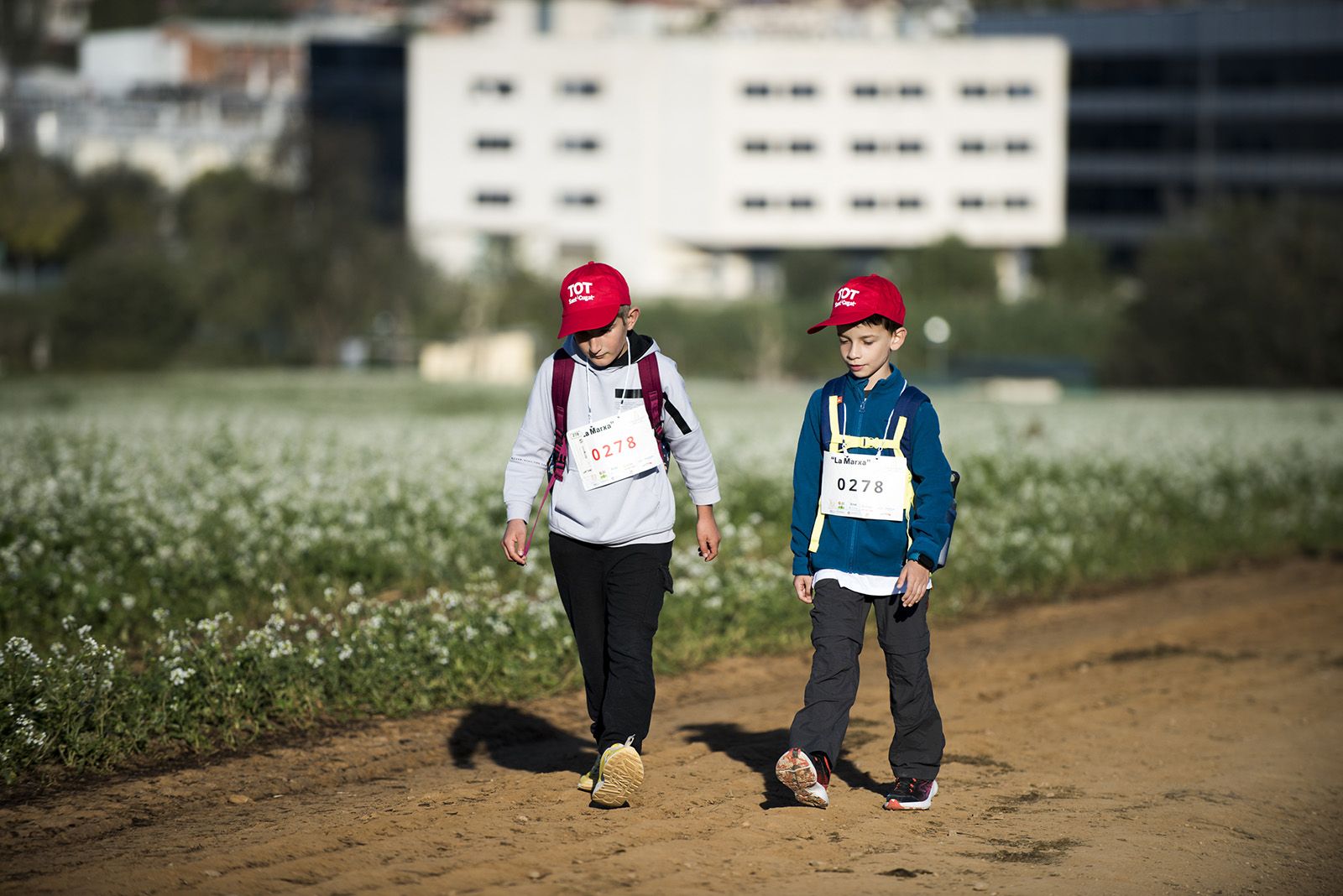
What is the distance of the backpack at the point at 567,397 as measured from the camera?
7.04 m

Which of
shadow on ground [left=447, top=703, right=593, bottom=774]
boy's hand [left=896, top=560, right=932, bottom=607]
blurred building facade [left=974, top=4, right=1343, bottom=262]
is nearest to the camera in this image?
boy's hand [left=896, top=560, right=932, bottom=607]

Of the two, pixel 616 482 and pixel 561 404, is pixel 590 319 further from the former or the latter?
pixel 616 482

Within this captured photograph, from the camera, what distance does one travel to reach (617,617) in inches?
277

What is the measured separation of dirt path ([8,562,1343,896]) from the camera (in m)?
6.09

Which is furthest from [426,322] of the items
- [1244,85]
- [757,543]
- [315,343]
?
[757,543]

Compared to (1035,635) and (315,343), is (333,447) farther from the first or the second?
(315,343)

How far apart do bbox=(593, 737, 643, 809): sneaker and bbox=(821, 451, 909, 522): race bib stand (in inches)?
49.9

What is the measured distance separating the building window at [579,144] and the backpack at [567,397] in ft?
320

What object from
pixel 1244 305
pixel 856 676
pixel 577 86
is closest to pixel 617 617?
pixel 856 676

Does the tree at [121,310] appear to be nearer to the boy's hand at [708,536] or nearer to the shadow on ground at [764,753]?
the shadow on ground at [764,753]

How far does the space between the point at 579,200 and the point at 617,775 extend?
9740 cm

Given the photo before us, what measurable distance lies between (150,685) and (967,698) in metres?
4.41

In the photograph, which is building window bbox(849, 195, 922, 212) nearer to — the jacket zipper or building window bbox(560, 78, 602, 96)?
building window bbox(560, 78, 602, 96)

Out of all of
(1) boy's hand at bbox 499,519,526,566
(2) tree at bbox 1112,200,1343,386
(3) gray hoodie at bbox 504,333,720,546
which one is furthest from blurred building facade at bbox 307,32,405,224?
(1) boy's hand at bbox 499,519,526,566
